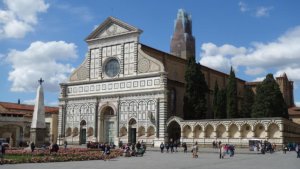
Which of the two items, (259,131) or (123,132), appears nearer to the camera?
(259,131)

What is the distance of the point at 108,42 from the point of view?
58406 mm

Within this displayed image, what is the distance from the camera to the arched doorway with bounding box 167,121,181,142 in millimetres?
52188

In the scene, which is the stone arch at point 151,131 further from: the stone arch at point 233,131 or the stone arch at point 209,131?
the stone arch at point 233,131

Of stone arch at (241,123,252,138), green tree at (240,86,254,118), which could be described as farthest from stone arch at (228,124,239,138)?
green tree at (240,86,254,118)

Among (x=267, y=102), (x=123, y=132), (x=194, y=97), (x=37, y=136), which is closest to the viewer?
(x=37, y=136)

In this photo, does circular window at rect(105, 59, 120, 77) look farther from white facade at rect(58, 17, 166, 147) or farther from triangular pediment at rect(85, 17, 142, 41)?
triangular pediment at rect(85, 17, 142, 41)

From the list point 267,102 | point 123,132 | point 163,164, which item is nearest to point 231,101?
point 267,102

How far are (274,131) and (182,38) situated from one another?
46793 millimetres

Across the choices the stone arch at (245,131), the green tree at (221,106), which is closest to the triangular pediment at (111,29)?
the green tree at (221,106)

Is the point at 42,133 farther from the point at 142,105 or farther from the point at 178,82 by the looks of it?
the point at 178,82

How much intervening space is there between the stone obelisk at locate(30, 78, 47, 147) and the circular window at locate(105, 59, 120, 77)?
20412 millimetres

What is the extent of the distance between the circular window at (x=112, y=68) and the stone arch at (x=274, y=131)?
2203cm

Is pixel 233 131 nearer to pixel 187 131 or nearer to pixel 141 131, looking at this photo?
pixel 187 131

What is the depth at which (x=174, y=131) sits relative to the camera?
2106 inches
